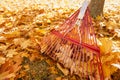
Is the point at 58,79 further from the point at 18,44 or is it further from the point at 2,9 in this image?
the point at 2,9

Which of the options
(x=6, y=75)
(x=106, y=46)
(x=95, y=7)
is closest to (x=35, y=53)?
(x=6, y=75)

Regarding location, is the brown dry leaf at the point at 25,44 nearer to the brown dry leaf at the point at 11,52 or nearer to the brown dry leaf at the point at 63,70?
the brown dry leaf at the point at 11,52

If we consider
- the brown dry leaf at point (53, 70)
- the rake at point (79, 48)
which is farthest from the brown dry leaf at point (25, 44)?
the brown dry leaf at point (53, 70)

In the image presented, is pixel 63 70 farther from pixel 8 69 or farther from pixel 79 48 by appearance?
pixel 8 69

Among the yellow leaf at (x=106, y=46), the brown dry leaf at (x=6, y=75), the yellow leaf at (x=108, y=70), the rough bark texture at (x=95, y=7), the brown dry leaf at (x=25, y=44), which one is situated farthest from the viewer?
the rough bark texture at (x=95, y=7)

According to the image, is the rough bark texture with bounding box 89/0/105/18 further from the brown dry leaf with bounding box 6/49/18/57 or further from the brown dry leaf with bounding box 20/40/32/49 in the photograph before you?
the brown dry leaf with bounding box 6/49/18/57

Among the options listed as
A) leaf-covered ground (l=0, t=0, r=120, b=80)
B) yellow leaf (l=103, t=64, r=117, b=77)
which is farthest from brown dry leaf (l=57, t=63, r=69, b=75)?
yellow leaf (l=103, t=64, r=117, b=77)

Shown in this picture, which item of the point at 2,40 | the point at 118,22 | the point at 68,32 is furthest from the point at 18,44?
the point at 118,22

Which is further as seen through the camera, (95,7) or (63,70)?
(95,7)
